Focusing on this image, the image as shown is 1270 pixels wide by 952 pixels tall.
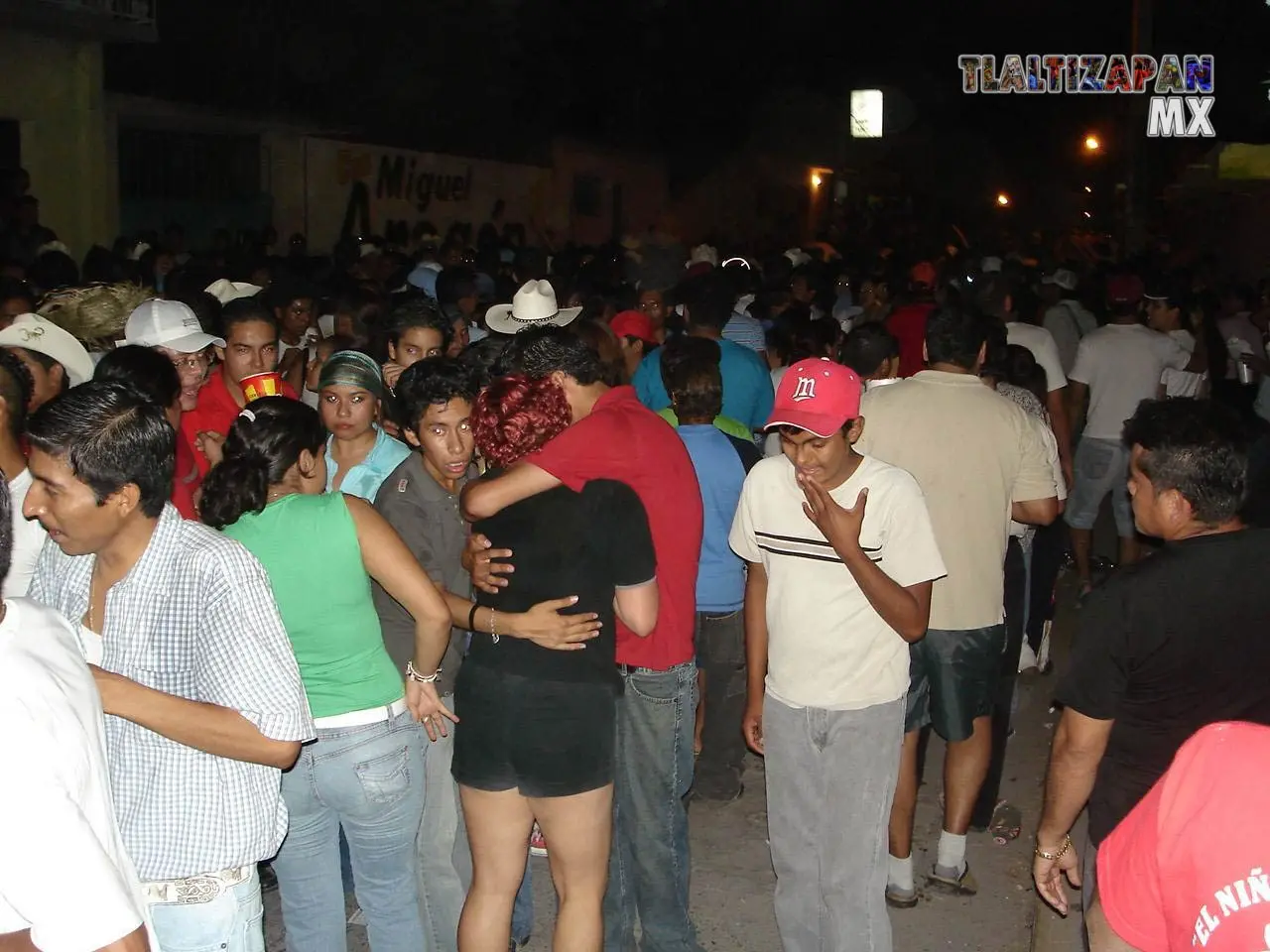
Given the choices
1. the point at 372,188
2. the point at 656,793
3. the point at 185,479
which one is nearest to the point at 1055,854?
the point at 656,793

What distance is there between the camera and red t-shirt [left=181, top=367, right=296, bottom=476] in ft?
17.9

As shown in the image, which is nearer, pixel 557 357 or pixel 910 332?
pixel 557 357

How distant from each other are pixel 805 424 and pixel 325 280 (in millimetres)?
7468

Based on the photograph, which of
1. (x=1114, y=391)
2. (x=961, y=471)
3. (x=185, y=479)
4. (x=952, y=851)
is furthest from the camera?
(x=1114, y=391)

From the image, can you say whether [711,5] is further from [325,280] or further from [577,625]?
[577,625]

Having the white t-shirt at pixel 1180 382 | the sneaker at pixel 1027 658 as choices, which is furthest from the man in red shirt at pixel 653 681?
the white t-shirt at pixel 1180 382

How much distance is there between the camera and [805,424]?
3859mm

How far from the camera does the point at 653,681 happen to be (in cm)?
427

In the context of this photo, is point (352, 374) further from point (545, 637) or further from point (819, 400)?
point (819, 400)

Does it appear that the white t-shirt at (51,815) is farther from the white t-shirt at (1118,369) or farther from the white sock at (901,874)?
the white t-shirt at (1118,369)

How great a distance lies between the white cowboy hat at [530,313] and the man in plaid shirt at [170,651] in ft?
13.9

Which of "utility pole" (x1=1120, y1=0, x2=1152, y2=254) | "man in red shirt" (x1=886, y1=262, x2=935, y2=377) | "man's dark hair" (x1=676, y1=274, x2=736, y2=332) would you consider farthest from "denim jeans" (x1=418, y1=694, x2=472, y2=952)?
"utility pole" (x1=1120, y1=0, x2=1152, y2=254)

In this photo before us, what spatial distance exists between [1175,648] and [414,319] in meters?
3.69

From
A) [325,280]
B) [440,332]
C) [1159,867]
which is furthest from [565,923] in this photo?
[325,280]
